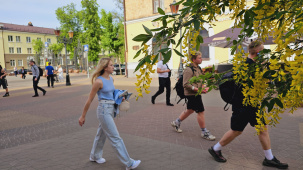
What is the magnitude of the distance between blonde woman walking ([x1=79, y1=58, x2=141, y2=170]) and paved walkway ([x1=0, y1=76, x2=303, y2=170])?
0.95 ft

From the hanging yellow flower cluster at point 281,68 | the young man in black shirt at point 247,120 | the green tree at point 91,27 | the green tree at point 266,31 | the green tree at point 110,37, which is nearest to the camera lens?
the hanging yellow flower cluster at point 281,68

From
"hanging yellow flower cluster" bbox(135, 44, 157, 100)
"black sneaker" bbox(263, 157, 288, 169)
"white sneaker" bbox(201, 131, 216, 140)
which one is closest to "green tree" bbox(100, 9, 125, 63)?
"white sneaker" bbox(201, 131, 216, 140)

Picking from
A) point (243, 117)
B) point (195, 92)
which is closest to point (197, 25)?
point (243, 117)

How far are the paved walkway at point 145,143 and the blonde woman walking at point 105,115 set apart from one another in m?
0.29

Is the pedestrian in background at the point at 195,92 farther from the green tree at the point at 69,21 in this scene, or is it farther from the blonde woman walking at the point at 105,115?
the green tree at the point at 69,21

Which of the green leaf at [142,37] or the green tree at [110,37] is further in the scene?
the green tree at [110,37]

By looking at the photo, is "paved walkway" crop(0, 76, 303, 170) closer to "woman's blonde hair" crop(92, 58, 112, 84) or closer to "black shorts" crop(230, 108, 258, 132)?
"black shorts" crop(230, 108, 258, 132)

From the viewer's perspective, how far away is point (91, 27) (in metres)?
42.0

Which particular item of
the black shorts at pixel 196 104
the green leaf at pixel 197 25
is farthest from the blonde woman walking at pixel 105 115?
the green leaf at pixel 197 25

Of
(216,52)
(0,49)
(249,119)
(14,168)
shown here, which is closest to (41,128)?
(14,168)

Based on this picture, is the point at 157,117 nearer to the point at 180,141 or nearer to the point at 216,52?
the point at 180,141

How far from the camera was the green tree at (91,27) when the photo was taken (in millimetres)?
42000

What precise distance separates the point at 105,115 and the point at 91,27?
1601 inches

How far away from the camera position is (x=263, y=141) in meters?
3.72
